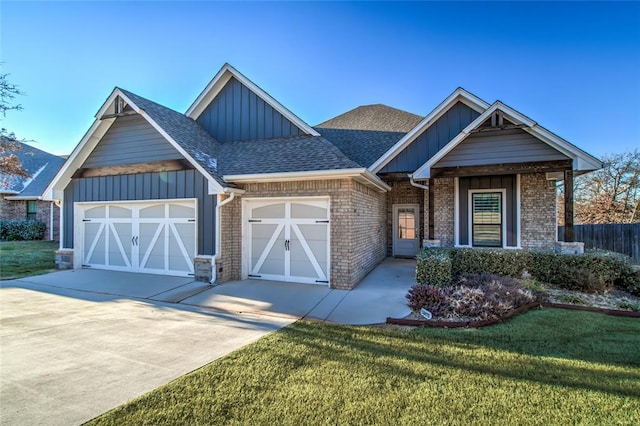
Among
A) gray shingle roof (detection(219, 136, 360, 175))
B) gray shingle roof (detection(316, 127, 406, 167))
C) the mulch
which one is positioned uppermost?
gray shingle roof (detection(316, 127, 406, 167))

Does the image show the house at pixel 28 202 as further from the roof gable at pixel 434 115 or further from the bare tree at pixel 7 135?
the roof gable at pixel 434 115

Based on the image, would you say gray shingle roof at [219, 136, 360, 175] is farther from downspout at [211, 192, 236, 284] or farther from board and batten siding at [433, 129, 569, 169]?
board and batten siding at [433, 129, 569, 169]

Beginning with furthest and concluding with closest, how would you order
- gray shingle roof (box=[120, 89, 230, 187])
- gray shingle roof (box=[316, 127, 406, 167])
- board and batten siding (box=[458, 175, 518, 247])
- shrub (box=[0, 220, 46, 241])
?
shrub (box=[0, 220, 46, 241]) → gray shingle roof (box=[316, 127, 406, 167]) → board and batten siding (box=[458, 175, 518, 247]) → gray shingle roof (box=[120, 89, 230, 187])

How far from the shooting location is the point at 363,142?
571 inches

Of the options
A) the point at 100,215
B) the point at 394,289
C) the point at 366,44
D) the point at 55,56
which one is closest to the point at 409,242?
the point at 394,289

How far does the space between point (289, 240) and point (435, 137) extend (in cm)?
677

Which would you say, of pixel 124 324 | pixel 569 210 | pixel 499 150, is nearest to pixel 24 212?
pixel 124 324

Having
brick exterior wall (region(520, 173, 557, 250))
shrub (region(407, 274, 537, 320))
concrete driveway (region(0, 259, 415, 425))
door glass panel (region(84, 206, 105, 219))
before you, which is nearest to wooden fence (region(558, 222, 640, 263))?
brick exterior wall (region(520, 173, 557, 250))

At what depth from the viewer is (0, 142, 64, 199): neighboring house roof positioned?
62.6 ft

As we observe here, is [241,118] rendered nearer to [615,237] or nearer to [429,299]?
[429,299]

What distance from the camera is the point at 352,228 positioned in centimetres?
807

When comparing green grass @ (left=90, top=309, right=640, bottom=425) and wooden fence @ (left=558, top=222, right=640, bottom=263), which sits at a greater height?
wooden fence @ (left=558, top=222, right=640, bottom=263)

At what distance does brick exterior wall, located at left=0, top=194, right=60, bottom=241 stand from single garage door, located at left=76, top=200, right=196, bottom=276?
36.1 ft

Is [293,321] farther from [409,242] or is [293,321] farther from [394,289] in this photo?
[409,242]
